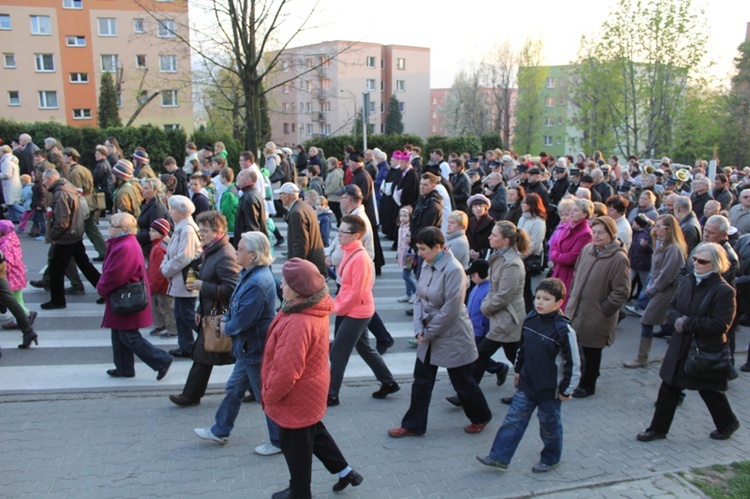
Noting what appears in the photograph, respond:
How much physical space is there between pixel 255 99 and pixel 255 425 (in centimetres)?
1387

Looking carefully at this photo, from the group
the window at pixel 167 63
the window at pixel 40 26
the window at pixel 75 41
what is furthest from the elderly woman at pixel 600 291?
the window at pixel 40 26

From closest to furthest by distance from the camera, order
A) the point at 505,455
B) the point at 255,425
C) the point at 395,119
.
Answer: the point at 505,455 < the point at 255,425 < the point at 395,119

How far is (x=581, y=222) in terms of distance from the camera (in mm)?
7250

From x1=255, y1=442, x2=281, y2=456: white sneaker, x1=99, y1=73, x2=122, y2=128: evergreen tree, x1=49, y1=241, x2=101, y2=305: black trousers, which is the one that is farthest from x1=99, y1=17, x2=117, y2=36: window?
x1=255, y1=442, x2=281, y2=456: white sneaker

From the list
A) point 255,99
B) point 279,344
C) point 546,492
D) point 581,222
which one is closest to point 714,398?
point 546,492

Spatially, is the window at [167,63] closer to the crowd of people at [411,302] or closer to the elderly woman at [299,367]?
the crowd of people at [411,302]

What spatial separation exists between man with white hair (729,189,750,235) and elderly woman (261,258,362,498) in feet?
26.2

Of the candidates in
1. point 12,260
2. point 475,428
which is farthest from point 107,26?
point 475,428

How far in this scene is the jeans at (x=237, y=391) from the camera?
5.04 meters

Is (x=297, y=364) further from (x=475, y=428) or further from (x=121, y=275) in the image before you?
(x=121, y=275)

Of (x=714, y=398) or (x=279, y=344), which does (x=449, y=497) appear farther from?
(x=714, y=398)

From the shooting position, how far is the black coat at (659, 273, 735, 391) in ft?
16.7

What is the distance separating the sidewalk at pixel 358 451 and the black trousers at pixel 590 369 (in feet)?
0.55

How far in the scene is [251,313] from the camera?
4883mm
